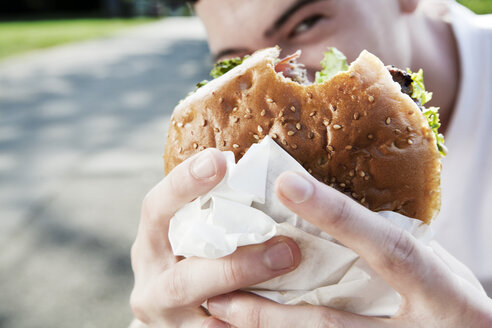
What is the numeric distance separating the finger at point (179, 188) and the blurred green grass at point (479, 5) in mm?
7622

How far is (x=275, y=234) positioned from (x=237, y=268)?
5.9 inches

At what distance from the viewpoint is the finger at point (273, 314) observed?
1397mm

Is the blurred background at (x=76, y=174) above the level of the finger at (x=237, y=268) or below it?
below

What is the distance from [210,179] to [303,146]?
1.01ft

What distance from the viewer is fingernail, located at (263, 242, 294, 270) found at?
1.40m

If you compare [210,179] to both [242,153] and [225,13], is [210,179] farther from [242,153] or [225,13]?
[225,13]

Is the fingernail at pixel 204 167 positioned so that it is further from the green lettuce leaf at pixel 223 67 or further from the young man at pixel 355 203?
the green lettuce leaf at pixel 223 67

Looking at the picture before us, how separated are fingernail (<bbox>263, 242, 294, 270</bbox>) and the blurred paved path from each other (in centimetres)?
249

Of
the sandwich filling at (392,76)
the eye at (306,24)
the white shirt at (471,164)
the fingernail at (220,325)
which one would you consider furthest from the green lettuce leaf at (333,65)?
the white shirt at (471,164)

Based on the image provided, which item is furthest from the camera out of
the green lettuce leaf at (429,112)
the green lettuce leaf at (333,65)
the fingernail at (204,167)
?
Result: the green lettuce leaf at (333,65)

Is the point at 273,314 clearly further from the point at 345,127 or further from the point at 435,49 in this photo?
the point at 435,49

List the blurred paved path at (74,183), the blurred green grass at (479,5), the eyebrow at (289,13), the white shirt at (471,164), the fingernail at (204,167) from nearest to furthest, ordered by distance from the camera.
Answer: the fingernail at (204,167), the eyebrow at (289,13), the white shirt at (471,164), the blurred paved path at (74,183), the blurred green grass at (479,5)

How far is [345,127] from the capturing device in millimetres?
1435

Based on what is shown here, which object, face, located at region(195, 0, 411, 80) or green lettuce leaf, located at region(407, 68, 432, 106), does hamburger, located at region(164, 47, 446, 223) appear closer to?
green lettuce leaf, located at region(407, 68, 432, 106)
